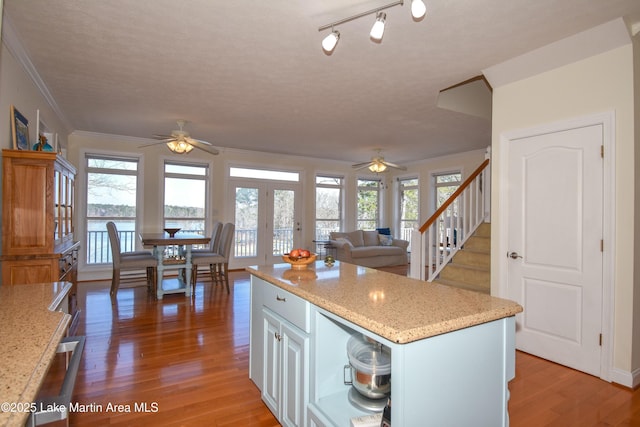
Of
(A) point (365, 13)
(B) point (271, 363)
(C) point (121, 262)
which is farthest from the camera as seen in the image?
(C) point (121, 262)

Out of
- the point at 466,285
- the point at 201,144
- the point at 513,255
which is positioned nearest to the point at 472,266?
the point at 466,285

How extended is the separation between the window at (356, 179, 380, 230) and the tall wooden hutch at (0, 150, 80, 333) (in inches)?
270

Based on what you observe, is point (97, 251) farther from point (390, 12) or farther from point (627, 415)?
point (627, 415)

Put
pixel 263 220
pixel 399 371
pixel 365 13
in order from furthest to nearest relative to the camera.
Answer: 1. pixel 263 220
2. pixel 365 13
3. pixel 399 371

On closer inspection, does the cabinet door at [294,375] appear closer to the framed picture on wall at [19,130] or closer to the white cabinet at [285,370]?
the white cabinet at [285,370]

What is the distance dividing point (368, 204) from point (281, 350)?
7.49 meters

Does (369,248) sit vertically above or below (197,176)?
below

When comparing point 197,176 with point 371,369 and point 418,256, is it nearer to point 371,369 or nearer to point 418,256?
point 418,256

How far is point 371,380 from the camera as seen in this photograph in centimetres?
148

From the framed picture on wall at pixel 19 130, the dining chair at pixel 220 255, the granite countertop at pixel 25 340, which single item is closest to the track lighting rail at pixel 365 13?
the granite countertop at pixel 25 340

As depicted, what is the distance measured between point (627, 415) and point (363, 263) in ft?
17.6

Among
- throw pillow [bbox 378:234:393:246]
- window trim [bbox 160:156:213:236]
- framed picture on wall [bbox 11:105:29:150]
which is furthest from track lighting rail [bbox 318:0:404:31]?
throw pillow [bbox 378:234:393:246]

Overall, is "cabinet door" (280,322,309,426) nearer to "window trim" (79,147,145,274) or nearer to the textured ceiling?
the textured ceiling

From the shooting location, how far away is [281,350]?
1.83 meters
